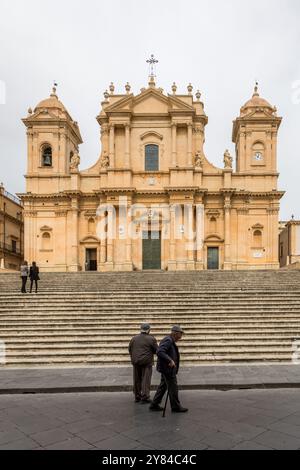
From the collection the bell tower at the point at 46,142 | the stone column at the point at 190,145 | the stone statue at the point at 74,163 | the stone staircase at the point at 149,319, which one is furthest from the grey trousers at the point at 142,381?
the bell tower at the point at 46,142

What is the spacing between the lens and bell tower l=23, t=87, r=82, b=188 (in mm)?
33062

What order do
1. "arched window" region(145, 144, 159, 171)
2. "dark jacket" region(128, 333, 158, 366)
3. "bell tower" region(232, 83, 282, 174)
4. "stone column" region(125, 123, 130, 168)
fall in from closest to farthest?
1. "dark jacket" region(128, 333, 158, 366)
2. "stone column" region(125, 123, 130, 168)
3. "arched window" region(145, 144, 159, 171)
4. "bell tower" region(232, 83, 282, 174)

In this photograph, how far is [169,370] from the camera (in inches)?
254

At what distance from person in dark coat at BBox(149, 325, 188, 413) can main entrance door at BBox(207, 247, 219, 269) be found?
25530 mm

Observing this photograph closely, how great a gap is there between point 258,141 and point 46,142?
61.9ft

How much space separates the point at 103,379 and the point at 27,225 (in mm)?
25524

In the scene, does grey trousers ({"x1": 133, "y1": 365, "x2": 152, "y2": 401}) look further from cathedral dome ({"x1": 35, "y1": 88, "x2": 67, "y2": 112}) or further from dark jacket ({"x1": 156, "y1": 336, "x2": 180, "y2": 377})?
cathedral dome ({"x1": 35, "y1": 88, "x2": 67, "y2": 112})

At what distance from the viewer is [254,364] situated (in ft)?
34.8

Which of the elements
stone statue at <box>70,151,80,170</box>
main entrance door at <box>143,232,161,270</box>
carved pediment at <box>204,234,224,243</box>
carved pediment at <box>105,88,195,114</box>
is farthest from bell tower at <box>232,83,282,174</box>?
stone statue at <box>70,151,80,170</box>

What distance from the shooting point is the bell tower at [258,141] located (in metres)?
32.8

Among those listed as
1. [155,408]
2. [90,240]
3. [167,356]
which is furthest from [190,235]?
[167,356]

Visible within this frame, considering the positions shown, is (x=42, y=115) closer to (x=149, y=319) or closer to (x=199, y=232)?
(x=199, y=232)

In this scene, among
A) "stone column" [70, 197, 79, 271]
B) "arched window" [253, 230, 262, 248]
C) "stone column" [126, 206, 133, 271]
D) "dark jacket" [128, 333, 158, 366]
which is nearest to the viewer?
"dark jacket" [128, 333, 158, 366]
